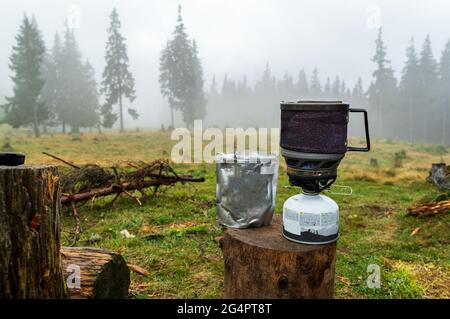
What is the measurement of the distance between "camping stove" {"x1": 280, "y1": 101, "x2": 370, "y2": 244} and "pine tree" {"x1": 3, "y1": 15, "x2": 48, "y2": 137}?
38449mm

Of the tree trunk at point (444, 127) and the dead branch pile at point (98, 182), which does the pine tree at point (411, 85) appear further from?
the dead branch pile at point (98, 182)

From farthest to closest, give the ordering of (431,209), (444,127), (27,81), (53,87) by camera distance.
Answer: (444,127)
(53,87)
(27,81)
(431,209)

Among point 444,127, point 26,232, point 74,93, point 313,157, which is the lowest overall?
point 26,232

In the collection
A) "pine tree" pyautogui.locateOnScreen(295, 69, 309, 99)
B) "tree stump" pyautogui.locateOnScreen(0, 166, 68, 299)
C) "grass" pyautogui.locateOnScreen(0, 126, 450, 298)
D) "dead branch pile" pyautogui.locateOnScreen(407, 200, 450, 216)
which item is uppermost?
"pine tree" pyautogui.locateOnScreen(295, 69, 309, 99)

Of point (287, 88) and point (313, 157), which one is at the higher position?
point (287, 88)

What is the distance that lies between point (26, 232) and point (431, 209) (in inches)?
300

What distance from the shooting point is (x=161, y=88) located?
162 ft

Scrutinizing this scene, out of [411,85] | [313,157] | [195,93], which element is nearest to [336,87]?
[411,85]

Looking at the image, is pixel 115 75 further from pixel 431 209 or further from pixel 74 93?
pixel 431 209

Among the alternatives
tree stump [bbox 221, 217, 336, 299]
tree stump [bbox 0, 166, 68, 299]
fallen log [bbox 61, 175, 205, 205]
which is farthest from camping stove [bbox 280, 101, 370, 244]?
fallen log [bbox 61, 175, 205, 205]

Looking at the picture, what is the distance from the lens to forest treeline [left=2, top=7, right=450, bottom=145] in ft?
119

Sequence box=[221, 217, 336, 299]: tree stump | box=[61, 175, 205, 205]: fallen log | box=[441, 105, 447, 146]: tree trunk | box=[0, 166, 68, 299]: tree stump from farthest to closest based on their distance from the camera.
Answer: box=[441, 105, 447, 146]: tree trunk
box=[61, 175, 205, 205]: fallen log
box=[221, 217, 336, 299]: tree stump
box=[0, 166, 68, 299]: tree stump

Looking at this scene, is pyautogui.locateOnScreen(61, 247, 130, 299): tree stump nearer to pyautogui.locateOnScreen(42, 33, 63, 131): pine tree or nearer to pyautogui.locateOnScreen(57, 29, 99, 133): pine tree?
pyautogui.locateOnScreen(57, 29, 99, 133): pine tree
